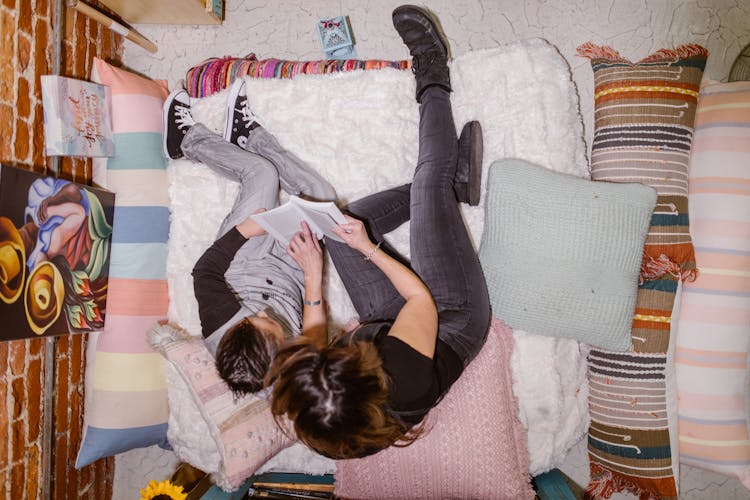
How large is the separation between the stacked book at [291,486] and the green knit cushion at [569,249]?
3.14ft

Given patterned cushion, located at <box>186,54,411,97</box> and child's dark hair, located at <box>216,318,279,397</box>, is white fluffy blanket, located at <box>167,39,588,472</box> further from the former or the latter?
child's dark hair, located at <box>216,318,279,397</box>

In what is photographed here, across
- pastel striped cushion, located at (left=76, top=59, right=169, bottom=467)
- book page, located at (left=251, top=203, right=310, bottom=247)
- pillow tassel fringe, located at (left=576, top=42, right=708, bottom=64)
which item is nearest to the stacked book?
pastel striped cushion, located at (left=76, top=59, right=169, bottom=467)

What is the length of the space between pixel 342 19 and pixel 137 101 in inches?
37.2

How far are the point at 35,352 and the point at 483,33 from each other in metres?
2.21

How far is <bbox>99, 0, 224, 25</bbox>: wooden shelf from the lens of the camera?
2092mm

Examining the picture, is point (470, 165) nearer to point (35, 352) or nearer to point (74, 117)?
point (74, 117)

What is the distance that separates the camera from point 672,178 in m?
1.70

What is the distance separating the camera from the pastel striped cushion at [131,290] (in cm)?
182

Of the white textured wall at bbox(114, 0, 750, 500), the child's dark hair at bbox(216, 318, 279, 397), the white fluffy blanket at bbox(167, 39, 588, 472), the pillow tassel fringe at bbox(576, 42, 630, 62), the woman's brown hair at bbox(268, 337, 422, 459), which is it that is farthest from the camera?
the white textured wall at bbox(114, 0, 750, 500)

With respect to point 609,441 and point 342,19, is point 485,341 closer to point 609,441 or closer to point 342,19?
point 609,441

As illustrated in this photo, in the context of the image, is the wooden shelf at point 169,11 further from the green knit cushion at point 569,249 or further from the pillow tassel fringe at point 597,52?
the pillow tassel fringe at point 597,52

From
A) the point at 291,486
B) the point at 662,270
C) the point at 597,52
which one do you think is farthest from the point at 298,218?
the point at 597,52

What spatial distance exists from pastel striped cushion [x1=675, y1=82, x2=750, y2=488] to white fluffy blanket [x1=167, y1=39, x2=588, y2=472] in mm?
375

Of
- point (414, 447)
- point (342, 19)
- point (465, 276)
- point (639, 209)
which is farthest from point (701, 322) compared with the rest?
point (342, 19)
